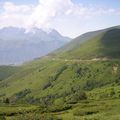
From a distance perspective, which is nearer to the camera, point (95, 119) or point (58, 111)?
point (95, 119)

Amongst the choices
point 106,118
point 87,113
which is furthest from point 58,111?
point 106,118

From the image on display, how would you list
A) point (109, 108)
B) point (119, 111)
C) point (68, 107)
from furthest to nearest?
point (68, 107) < point (109, 108) < point (119, 111)

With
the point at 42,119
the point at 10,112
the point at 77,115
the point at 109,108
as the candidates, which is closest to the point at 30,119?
the point at 42,119

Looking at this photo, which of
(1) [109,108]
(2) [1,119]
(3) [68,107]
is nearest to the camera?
(2) [1,119]

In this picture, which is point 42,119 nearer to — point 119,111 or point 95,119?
point 95,119

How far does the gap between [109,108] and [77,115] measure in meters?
16.1

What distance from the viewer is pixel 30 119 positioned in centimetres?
8881

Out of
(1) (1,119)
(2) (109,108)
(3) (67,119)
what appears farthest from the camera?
(2) (109,108)

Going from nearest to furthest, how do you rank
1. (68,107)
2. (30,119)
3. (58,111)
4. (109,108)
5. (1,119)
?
1. (30,119)
2. (1,119)
3. (109,108)
4. (58,111)
5. (68,107)

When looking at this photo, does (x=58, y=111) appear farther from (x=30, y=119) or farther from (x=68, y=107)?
(x=30, y=119)

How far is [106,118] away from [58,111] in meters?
40.4

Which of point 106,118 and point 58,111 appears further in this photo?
point 58,111

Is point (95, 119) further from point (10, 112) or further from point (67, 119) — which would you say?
point (10, 112)

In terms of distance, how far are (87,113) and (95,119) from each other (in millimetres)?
22576
